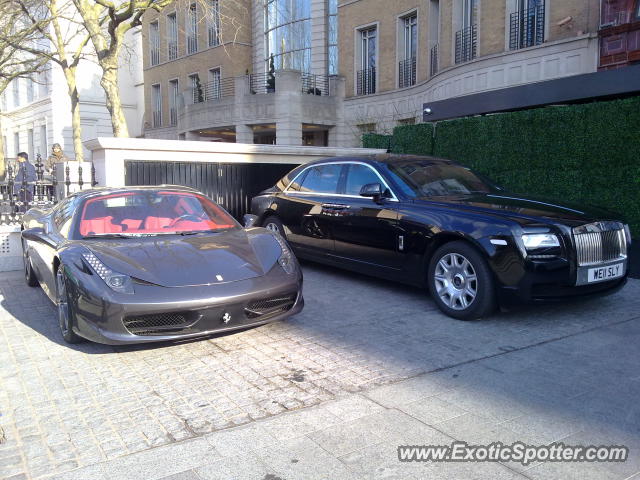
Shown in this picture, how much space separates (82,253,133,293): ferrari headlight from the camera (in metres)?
4.08

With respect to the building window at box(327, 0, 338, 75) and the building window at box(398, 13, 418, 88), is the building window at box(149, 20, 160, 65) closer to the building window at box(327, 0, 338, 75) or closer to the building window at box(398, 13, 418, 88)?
the building window at box(327, 0, 338, 75)

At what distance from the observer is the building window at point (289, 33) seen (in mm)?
27125

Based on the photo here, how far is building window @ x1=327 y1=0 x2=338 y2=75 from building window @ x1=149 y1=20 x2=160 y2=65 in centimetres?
1652

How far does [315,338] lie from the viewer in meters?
4.84

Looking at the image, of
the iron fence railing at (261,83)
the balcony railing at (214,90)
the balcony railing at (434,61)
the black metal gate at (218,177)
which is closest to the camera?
the black metal gate at (218,177)

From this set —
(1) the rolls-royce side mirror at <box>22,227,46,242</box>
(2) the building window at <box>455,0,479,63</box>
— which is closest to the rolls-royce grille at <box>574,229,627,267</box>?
(1) the rolls-royce side mirror at <box>22,227,46,242</box>

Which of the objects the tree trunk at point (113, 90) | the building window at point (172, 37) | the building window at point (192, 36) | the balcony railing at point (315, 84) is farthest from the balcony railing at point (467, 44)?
the building window at point (172, 37)

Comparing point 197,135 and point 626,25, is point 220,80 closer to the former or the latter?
point 197,135

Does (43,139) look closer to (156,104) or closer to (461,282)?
(156,104)

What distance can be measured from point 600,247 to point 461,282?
1.34 meters

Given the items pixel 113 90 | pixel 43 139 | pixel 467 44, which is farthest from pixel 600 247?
pixel 43 139

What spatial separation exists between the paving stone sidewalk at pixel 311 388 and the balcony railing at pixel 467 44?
1405 cm

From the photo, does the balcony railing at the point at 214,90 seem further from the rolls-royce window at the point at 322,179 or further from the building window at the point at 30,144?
the rolls-royce window at the point at 322,179

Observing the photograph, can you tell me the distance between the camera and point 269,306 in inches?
179
